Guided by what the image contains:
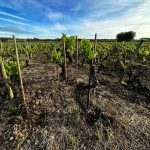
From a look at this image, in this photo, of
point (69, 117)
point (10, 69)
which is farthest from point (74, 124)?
point (10, 69)

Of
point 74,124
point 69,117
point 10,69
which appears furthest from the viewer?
point 10,69

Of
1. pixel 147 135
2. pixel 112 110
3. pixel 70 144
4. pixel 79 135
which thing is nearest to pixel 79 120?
pixel 79 135

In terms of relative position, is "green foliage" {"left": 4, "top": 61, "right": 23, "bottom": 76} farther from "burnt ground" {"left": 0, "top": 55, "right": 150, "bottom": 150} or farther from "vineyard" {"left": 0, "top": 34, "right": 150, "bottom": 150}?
"burnt ground" {"left": 0, "top": 55, "right": 150, "bottom": 150}

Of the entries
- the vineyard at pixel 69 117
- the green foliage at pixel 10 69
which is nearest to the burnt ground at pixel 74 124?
the vineyard at pixel 69 117

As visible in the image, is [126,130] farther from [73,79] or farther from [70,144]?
[73,79]

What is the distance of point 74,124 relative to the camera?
14.4 feet

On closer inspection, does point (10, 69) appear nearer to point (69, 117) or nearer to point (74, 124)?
point (69, 117)

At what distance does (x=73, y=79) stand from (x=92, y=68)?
2.66m

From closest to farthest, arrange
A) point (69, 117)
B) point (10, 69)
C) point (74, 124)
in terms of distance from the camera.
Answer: point (74, 124) < point (69, 117) < point (10, 69)

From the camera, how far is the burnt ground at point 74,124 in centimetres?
384

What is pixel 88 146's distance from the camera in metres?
3.82

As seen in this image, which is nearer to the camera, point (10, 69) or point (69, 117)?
point (69, 117)

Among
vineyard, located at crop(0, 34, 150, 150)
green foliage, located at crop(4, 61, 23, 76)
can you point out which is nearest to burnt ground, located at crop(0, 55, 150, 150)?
vineyard, located at crop(0, 34, 150, 150)

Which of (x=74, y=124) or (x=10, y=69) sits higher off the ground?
(x=10, y=69)
